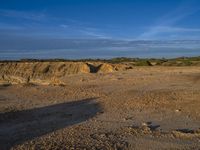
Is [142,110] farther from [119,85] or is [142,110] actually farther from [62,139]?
[119,85]

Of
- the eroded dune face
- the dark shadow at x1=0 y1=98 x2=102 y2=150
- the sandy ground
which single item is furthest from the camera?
the eroded dune face

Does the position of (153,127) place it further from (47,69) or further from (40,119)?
(47,69)

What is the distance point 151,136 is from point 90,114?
409 cm

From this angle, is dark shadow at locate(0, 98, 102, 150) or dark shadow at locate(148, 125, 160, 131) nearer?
dark shadow at locate(0, 98, 102, 150)

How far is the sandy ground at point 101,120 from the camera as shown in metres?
9.77

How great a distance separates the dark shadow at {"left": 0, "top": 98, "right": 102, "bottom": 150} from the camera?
34.7ft

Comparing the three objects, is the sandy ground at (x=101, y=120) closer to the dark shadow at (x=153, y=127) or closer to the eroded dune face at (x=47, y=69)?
the dark shadow at (x=153, y=127)

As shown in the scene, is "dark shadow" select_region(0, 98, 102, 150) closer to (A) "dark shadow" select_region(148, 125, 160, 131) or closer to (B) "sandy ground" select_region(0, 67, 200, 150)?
(B) "sandy ground" select_region(0, 67, 200, 150)

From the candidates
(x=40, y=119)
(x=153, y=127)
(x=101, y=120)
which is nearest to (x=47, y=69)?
(x=40, y=119)

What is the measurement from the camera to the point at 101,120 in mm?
12883

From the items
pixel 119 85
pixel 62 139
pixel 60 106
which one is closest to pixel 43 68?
pixel 119 85

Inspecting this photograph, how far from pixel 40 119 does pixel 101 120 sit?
198cm

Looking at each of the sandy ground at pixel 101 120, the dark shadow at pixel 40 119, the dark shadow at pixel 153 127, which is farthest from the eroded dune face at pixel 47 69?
the dark shadow at pixel 153 127

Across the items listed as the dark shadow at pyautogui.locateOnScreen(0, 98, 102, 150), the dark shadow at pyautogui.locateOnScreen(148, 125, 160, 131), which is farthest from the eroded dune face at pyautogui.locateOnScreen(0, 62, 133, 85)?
the dark shadow at pyautogui.locateOnScreen(148, 125, 160, 131)
